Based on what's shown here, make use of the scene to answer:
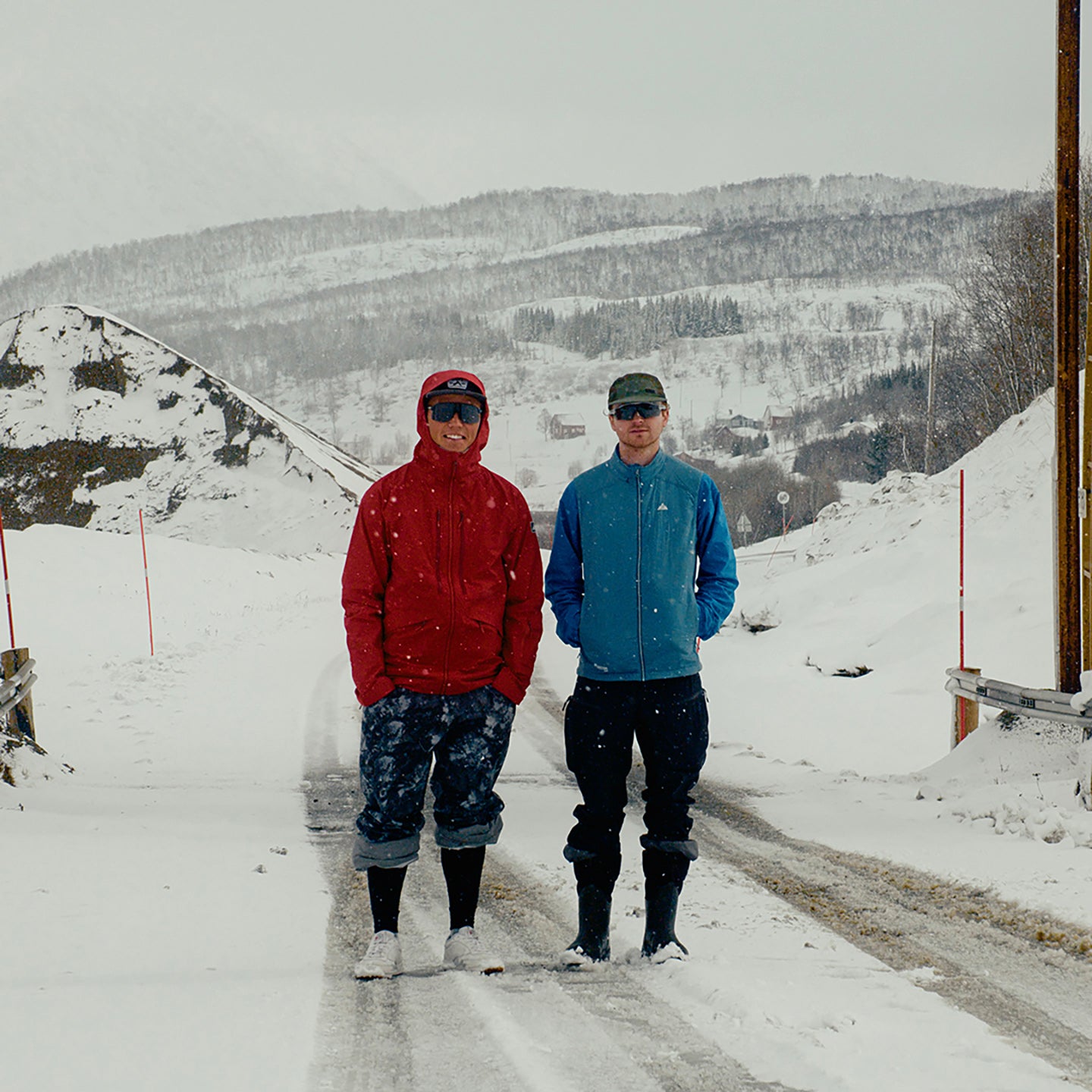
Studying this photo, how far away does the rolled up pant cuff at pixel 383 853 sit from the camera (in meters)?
3.49

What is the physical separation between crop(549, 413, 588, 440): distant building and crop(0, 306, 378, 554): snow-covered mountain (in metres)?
87.4

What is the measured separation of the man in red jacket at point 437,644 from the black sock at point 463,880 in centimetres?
6

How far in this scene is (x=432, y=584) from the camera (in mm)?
3428

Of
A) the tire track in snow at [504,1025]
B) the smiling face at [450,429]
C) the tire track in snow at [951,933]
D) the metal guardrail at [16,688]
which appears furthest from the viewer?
the metal guardrail at [16,688]

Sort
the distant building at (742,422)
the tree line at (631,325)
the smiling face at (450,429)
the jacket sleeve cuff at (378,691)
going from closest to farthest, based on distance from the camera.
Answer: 1. the jacket sleeve cuff at (378,691)
2. the smiling face at (450,429)
3. the distant building at (742,422)
4. the tree line at (631,325)

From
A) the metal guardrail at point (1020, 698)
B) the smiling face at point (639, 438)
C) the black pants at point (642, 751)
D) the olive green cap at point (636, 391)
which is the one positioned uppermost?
the olive green cap at point (636, 391)

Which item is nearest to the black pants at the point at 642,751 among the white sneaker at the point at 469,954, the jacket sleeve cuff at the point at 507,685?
the jacket sleeve cuff at the point at 507,685

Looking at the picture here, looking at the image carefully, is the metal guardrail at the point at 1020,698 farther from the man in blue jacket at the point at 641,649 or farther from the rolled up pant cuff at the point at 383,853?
the rolled up pant cuff at the point at 383,853

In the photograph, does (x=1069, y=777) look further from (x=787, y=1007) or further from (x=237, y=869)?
(x=237, y=869)

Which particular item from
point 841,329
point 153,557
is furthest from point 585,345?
point 153,557

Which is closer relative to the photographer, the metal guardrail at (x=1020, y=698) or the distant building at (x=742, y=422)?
the metal guardrail at (x=1020, y=698)

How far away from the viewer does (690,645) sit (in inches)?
141

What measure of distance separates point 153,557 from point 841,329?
178929 mm

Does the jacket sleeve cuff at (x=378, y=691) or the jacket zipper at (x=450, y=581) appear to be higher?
the jacket zipper at (x=450, y=581)
